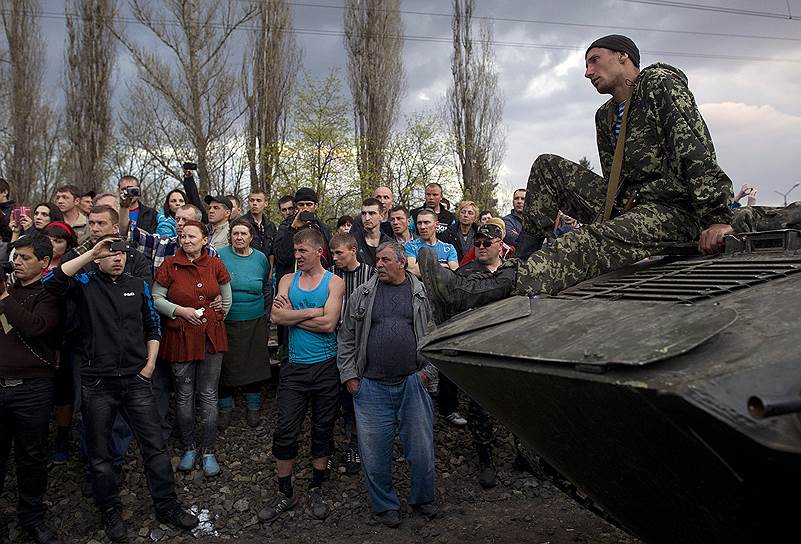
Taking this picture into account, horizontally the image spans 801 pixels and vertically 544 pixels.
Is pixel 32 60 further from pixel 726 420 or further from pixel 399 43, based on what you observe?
pixel 726 420

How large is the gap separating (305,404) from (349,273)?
1.28 metres

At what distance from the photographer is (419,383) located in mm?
5711

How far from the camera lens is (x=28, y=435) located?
516cm

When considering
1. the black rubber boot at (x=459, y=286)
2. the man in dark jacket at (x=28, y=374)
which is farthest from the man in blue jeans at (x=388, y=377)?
the black rubber boot at (x=459, y=286)

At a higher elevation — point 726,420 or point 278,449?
point 726,420

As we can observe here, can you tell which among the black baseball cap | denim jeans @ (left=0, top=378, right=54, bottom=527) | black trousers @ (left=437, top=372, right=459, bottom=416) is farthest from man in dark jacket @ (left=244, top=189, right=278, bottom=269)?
denim jeans @ (left=0, top=378, right=54, bottom=527)

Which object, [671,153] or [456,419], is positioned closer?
[671,153]

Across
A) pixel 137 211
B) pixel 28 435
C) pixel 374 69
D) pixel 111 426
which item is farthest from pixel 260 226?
pixel 374 69

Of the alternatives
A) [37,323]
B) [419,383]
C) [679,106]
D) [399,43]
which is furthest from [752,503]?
[399,43]

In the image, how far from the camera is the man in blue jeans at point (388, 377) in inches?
224

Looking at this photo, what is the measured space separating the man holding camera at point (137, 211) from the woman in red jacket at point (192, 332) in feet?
4.55

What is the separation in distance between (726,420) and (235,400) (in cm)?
654

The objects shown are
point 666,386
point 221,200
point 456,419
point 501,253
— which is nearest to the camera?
point 666,386

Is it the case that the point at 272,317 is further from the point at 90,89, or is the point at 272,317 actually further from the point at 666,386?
the point at 90,89
